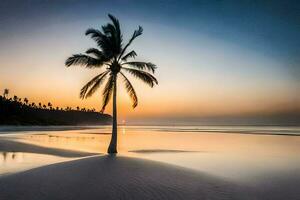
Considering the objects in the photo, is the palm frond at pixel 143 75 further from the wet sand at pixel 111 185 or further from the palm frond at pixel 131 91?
the wet sand at pixel 111 185

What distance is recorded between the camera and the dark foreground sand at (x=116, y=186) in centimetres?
963

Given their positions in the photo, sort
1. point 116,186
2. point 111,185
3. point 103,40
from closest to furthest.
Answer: point 116,186
point 111,185
point 103,40

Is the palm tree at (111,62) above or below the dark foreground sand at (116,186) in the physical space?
above

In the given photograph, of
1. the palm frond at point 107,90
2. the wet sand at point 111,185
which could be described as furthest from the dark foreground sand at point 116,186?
Result: the palm frond at point 107,90

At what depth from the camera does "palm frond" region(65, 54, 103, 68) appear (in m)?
22.5

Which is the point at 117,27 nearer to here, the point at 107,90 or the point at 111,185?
the point at 107,90

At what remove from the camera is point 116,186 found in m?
10.9

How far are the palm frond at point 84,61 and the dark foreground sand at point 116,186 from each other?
10.1 metres

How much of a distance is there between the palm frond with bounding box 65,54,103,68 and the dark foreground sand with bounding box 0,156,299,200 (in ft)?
33.1

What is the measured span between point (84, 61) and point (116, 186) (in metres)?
13.8

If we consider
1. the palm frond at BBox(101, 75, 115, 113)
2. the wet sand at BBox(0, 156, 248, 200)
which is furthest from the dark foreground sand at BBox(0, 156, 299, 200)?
the palm frond at BBox(101, 75, 115, 113)

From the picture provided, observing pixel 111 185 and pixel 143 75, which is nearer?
pixel 111 185

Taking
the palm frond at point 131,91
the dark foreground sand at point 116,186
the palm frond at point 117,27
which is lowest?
the dark foreground sand at point 116,186

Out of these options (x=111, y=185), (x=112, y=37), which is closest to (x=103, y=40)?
(x=112, y=37)
